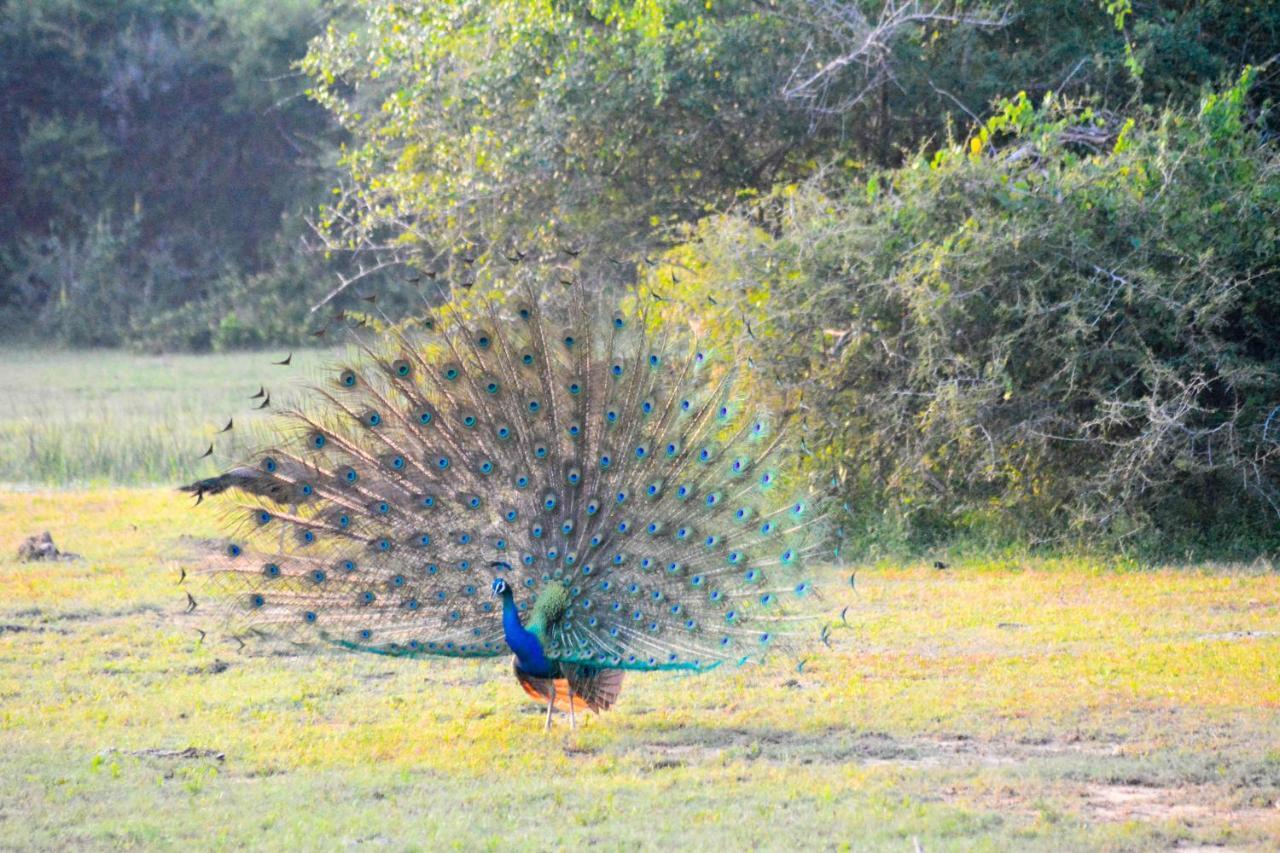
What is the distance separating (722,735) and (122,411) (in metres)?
16.7

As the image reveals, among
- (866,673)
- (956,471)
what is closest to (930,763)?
(866,673)

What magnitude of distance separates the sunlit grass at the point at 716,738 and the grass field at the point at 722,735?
0.8 inches

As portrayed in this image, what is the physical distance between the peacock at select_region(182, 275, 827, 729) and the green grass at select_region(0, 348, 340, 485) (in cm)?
61

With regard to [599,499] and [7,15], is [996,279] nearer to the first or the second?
[599,499]

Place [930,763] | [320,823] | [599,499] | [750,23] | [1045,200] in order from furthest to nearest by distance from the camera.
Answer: [750,23] < [1045,200] < [599,499] < [930,763] < [320,823]

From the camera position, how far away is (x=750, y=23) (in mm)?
13234

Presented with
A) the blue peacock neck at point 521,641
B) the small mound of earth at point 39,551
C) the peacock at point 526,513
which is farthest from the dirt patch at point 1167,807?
the small mound of earth at point 39,551

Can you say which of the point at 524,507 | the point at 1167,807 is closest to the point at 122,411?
the point at 524,507

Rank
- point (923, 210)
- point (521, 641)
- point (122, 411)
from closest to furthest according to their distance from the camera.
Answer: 1. point (521, 641)
2. point (923, 210)
3. point (122, 411)

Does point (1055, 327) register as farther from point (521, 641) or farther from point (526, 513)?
point (521, 641)

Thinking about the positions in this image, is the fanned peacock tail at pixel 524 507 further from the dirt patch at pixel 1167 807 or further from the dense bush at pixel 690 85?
Answer: the dense bush at pixel 690 85

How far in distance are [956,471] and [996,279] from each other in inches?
59.1

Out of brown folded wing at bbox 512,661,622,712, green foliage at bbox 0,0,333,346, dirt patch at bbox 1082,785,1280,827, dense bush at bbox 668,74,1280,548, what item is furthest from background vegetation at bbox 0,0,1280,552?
green foliage at bbox 0,0,333,346

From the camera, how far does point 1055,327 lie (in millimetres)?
10555
